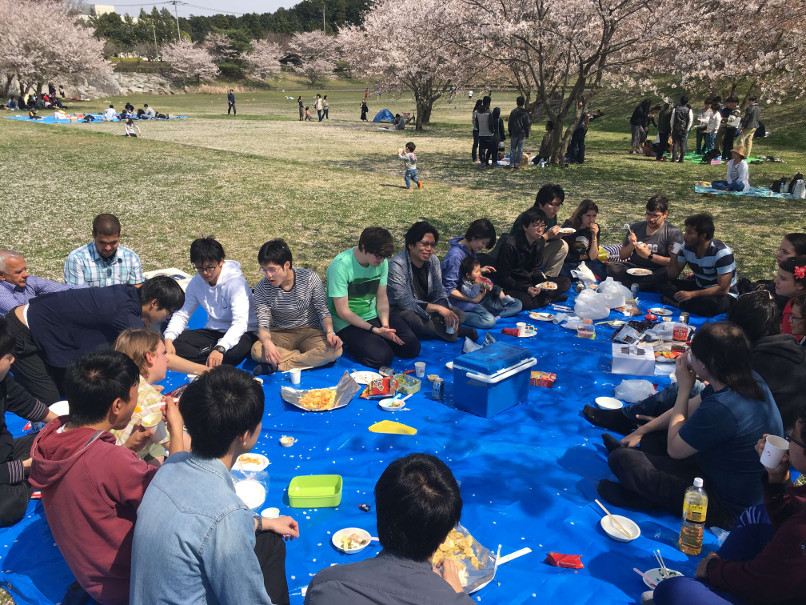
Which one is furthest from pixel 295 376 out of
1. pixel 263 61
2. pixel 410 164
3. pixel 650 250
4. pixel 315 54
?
pixel 315 54

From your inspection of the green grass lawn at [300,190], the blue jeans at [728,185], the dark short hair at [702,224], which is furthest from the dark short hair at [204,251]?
the blue jeans at [728,185]

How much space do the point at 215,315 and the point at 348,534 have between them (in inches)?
136

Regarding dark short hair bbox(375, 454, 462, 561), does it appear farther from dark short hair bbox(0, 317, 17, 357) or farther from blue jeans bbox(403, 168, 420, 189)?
blue jeans bbox(403, 168, 420, 189)

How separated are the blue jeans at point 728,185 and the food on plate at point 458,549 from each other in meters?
15.5

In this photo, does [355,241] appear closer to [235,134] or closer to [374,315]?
[374,315]

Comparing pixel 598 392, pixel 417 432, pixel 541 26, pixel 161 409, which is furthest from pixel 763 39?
pixel 161 409

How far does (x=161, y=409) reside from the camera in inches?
160

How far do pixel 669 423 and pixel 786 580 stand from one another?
1.73 m

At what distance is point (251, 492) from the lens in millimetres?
4324

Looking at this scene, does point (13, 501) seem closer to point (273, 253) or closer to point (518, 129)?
point (273, 253)

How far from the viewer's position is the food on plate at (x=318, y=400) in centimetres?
568

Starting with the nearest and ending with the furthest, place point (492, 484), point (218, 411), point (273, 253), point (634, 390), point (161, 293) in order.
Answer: point (218, 411), point (492, 484), point (161, 293), point (634, 390), point (273, 253)

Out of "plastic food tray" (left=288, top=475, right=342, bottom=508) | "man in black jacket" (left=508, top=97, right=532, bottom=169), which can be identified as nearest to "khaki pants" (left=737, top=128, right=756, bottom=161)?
"man in black jacket" (left=508, top=97, right=532, bottom=169)

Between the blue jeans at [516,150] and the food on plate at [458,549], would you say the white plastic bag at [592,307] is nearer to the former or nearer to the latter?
the food on plate at [458,549]
